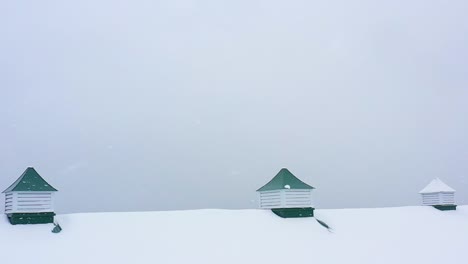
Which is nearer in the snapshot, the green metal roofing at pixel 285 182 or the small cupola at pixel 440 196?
the green metal roofing at pixel 285 182

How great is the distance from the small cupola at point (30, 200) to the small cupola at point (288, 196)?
14.6 m

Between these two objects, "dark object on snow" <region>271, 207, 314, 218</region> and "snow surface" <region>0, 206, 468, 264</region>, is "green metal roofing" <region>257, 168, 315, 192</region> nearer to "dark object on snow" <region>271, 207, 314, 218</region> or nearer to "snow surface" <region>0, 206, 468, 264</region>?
"dark object on snow" <region>271, 207, 314, 218</region>

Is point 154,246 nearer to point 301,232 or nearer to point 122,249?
point 122,249

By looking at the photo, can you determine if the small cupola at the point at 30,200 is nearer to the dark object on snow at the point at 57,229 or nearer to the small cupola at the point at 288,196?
the dark object on snow at the point at 57,229

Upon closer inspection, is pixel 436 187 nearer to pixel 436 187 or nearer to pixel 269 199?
pixel 436 187

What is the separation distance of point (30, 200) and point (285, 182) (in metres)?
16.5

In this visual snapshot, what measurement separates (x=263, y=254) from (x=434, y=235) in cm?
1484

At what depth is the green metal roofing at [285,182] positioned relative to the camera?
37656 mm

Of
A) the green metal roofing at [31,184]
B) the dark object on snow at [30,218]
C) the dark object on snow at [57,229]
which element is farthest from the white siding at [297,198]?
the dark object on snow at [30,218]

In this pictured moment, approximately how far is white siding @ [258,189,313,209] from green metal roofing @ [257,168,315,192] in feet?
0.92

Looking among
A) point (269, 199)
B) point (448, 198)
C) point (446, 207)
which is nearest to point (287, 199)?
point (269, 199)

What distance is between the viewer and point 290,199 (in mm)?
37344

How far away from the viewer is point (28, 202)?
30.5 m

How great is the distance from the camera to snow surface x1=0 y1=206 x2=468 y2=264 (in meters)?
27.8
